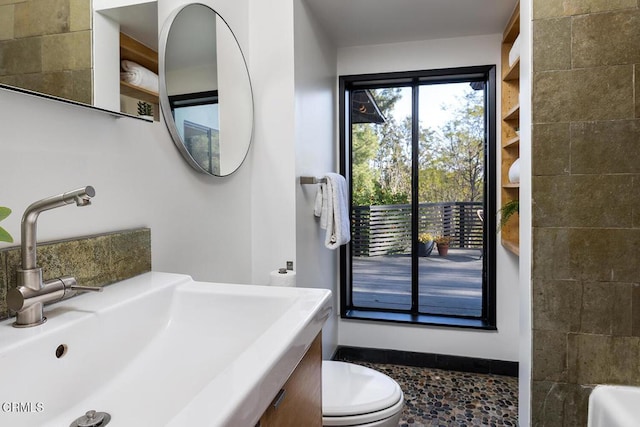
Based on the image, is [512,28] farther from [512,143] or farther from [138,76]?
[138,76]

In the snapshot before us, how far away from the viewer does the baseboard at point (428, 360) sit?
8.18 feet

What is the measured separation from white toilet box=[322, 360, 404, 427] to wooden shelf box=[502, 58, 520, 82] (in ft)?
5.88

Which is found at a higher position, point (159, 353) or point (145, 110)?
point (145, 110)

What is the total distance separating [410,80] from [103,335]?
247cm

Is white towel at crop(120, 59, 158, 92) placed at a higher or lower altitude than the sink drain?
higher

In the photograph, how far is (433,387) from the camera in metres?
2.36

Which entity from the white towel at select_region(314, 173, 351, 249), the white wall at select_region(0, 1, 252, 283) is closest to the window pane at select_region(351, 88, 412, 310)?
the white towel at select_region(314, 173, 351, 249)

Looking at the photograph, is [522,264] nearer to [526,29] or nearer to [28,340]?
[526,29]

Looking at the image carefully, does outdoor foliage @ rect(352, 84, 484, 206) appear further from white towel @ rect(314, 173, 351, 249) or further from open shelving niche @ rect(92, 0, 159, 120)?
open shelving niche @ rect(92, 0, 159, 120)

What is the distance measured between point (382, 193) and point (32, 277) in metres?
2.31

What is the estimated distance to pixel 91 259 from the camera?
0.91 metres

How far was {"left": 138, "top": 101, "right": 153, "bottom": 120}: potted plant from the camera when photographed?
3.63 ft

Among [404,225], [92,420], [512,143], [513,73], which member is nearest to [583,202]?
[512,143]

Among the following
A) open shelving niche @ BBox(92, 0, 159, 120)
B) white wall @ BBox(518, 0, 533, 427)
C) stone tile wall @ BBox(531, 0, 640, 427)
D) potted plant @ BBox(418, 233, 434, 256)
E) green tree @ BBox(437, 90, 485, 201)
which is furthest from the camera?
potted plant @ BBox(418, 233, 434, 256)
